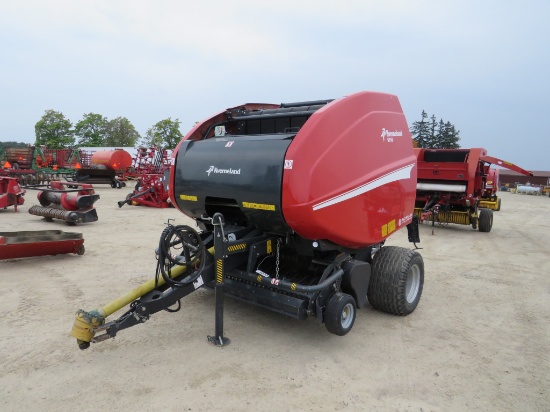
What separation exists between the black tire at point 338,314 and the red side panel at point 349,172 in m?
0.49

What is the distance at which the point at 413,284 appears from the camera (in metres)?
4.52

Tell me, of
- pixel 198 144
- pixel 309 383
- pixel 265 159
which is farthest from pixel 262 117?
pixel 309 383

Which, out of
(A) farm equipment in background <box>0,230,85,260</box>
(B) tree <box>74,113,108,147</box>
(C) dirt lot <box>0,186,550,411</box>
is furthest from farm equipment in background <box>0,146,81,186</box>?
(B) tree <box>74,113,108,147</box>

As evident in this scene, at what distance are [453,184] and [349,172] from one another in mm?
7320

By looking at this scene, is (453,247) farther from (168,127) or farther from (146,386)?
(168,127)

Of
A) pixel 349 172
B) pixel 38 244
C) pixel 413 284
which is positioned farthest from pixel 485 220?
pixel 38 244

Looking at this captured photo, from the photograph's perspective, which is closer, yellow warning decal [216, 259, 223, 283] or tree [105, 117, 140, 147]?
yellow warning decal [216, 259, 223, 283]

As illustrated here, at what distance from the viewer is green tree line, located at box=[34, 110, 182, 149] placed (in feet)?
159

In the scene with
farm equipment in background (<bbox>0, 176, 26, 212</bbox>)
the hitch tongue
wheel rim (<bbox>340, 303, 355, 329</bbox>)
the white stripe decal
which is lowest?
wheel rim (<bbox>340, 303, 355, 329</bbox>)

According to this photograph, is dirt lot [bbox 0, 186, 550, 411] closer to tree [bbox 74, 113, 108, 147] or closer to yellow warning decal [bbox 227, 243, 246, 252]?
yellow warning decal [bbox 227, 243, 246, 252]

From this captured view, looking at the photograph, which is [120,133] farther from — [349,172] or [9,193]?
[349,172]

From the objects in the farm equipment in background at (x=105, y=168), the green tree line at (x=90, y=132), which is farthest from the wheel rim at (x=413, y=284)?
the green tree line at (x=90, y=132)

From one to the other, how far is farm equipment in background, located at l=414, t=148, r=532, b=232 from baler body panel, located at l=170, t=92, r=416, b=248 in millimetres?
5765

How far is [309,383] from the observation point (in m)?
2.91
